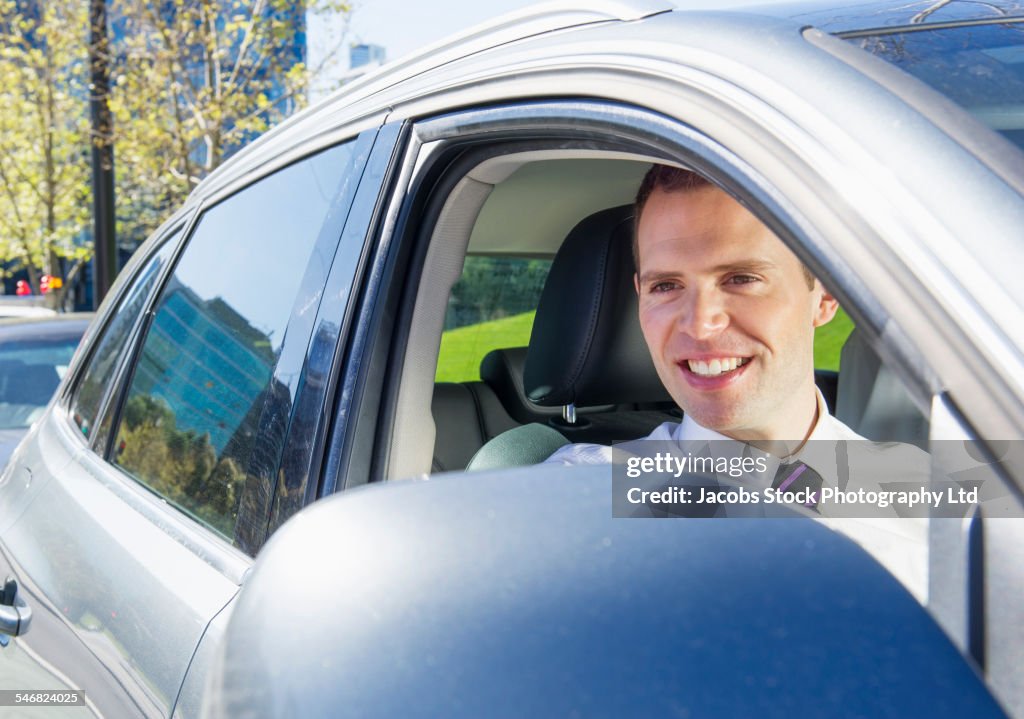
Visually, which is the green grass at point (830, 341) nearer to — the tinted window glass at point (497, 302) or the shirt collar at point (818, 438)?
the shirt collar at point (818, 438)

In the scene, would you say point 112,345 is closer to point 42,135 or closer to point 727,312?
point 727,312

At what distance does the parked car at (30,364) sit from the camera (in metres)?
5.16

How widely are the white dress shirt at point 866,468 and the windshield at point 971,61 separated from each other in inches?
12.9

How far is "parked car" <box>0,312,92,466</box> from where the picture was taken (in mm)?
5156

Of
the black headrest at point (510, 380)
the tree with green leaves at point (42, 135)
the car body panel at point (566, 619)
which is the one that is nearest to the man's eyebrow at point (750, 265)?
the car body panel at point (566, 619)

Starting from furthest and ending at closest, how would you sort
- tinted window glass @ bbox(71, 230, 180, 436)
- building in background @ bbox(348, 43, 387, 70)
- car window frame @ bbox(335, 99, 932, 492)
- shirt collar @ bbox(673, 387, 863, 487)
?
building in background @ bbox(348, 43, 387, 70) → tinted window glass @ bbox(71, 230, 180, 436) → shirt collar @ bbox(673, 387, 863, 487) → car window frame @ bbox(335, 99, 932, 492)

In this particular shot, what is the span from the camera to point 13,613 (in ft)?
7.46

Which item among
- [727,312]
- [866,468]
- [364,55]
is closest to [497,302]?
[727,312]

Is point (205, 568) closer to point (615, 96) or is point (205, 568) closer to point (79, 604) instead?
point (79, 604)

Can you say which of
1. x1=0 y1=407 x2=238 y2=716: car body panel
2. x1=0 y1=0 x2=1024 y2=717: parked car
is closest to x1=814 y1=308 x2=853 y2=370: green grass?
x1=0 y1=0 x2=1024 y2=717: parked car

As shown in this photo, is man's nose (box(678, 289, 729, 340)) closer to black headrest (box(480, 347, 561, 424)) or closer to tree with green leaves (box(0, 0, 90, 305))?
black headrest (box(480, 347, 561, 424))

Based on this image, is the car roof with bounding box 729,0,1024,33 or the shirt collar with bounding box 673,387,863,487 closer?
the car roof with bounding box 729,0,1024,33

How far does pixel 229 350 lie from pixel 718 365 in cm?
95

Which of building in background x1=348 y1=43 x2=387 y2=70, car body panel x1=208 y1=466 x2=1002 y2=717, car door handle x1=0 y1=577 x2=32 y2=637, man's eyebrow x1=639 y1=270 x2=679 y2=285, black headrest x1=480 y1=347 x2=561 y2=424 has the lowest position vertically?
car door handle x1=0 y1=577 x2=32 y2=637
